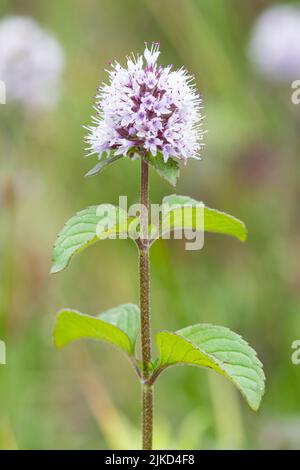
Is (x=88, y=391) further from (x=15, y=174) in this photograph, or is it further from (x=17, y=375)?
(x=15, y=174)

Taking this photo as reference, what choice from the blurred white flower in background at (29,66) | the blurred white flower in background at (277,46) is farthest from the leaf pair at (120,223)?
the blurred white flower in background at (277,46)

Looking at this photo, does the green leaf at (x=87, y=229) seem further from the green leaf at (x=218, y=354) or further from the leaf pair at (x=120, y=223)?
the green leaf at (x=218, y=354)

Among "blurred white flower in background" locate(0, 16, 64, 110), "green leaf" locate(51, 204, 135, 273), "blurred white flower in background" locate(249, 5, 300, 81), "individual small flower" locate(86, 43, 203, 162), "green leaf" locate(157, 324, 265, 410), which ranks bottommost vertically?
"green leaf" locate(157, 324, 265, 410)

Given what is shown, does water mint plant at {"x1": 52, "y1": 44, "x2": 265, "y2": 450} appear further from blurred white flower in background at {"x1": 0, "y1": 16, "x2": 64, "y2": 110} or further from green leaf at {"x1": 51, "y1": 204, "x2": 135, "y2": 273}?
blurred white flower in background at {"x1": 0, "y1": 16, "x2": 64, "y2": 110}

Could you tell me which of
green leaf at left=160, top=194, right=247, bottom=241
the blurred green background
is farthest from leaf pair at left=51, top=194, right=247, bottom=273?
the blurred green background

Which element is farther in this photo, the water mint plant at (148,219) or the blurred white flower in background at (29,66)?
the blurred white flower in background at (29,66)

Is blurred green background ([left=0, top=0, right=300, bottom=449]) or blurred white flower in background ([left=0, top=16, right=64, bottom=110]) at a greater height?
blurred white flower in background ([left=0, top=16, right=64, bottom=110])

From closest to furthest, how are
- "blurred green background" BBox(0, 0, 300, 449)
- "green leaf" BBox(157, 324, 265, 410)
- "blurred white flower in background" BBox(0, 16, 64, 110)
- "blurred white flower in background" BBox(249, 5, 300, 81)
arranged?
"green leaf" BBox(157, 324, 265, 410) < "blurred green background" BBox(0, 0, 300, 449) < "blurred white flower in background" BBox(0, 16, 64, 110) < "blurred white flower in background" BBox(249, 5, 300, 81)
